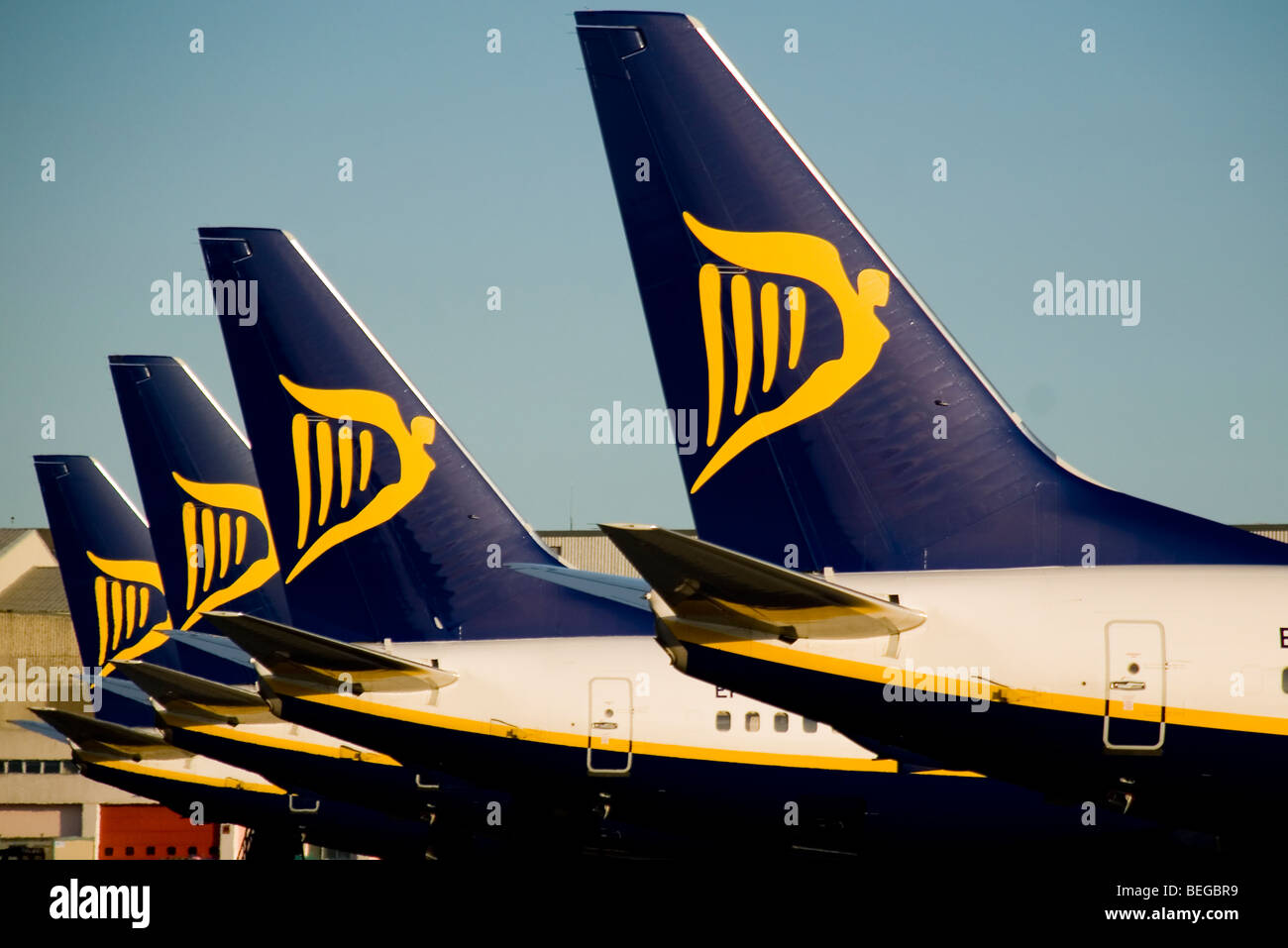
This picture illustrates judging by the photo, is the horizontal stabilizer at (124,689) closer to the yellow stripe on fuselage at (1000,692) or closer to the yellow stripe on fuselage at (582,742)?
the yellow stripe on fuselage at (582,742)

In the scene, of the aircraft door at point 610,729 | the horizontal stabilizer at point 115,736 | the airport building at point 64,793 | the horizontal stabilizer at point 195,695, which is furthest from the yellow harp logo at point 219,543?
the airport building at point 64,793

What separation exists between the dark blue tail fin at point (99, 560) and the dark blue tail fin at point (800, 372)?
2269 cm

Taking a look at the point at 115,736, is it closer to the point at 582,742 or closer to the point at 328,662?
the point at 328,662

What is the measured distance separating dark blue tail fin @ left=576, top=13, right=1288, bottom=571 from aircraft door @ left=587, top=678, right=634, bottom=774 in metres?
4.64

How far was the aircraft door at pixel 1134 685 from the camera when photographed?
38.5 ft

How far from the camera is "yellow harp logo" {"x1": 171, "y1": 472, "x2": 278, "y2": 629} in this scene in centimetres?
2706

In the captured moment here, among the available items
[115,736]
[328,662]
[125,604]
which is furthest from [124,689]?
[328,662]

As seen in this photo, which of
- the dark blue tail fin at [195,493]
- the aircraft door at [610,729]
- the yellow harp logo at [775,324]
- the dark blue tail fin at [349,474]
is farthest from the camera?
the dark blue tail fin at [195,493]

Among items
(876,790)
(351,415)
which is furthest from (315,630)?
(876,790)

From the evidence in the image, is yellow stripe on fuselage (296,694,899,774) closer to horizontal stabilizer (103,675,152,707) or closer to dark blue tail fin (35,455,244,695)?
horizontal stabilizer (103,675,152,707)

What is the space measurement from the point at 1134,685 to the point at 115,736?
2400cm

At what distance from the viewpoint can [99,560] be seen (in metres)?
33.7
